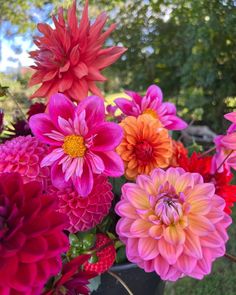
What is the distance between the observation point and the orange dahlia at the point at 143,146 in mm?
402

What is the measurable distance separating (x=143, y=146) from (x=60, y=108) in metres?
0.09

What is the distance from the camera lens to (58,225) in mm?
266

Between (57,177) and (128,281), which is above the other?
(57,177)

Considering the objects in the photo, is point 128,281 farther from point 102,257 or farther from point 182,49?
point 182,49

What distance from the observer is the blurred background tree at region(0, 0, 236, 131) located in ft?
8.75

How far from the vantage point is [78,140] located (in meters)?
0.36

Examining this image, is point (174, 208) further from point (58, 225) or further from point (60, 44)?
point (60, 44)

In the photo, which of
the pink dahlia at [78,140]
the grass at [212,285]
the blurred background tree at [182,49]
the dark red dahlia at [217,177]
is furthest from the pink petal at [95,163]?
the blurred background tree at [182,49]

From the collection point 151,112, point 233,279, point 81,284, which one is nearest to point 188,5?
point 233,279

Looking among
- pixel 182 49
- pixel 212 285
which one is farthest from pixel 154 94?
pixel 182 49

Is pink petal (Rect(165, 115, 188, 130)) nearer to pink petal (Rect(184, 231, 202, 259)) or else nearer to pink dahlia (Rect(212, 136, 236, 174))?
pink dahlia (Rect(212, 136, 236, 174))

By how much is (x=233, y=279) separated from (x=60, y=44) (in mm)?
1261

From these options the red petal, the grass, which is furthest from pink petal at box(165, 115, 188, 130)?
the grass

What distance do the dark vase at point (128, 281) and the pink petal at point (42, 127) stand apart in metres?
0.15
